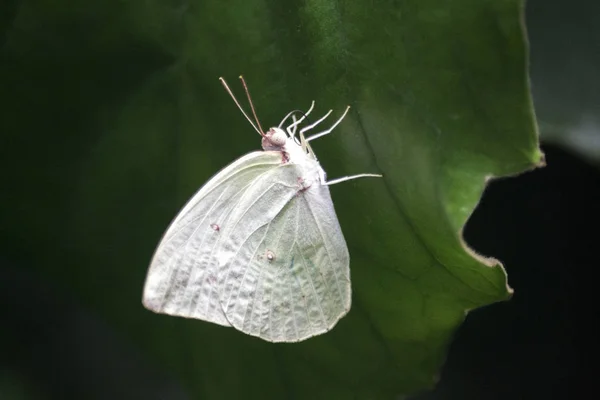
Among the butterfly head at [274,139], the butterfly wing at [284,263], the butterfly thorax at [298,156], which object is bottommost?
the butterfly wing at [284,263]

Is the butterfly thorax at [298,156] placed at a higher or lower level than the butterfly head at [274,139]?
lower

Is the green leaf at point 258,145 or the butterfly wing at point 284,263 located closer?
the green leaf at point 258,145

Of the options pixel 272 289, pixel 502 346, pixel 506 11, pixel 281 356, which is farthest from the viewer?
pixel 502 346

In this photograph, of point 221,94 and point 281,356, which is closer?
point 221,94

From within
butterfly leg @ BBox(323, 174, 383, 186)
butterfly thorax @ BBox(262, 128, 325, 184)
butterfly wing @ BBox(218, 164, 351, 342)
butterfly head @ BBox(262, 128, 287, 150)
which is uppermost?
butterfly head @ BBox(262, 128, 287, 150)

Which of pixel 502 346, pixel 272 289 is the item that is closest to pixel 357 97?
pixel 272 289

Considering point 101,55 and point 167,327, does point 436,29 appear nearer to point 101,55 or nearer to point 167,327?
point 101,55
